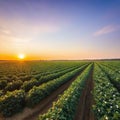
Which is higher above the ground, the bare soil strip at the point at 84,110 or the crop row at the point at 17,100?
the crop row at the point at 17,100

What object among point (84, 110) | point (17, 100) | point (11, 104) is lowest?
point (84, 110)

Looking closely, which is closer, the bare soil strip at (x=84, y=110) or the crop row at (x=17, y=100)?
the bare soil strip at (x=84, y=110)

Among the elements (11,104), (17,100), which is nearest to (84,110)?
(17,100)

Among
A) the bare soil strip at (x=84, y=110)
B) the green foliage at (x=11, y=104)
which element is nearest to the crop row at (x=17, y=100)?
the green foliage at (x=11, y=104)

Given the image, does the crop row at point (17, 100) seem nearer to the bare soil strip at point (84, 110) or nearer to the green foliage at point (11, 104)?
the green foliage at point (11, 104)

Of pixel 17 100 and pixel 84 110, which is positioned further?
pixel 17 100

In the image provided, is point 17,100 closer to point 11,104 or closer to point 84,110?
point 11,104

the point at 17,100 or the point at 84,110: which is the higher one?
the point at 17,100

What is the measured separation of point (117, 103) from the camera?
766 cm

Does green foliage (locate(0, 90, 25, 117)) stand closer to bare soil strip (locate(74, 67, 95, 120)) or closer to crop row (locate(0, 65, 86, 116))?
crop row (locate(0, 65, 86, 116))

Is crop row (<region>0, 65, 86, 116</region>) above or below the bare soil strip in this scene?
above

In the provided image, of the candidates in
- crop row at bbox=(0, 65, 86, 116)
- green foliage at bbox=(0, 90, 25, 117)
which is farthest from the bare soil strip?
green foliage at bbox=(0, 90, 25, 117)

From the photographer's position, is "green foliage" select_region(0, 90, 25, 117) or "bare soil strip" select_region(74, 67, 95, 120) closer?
"bare soil strip" select_region(74, 67, 95, 120)

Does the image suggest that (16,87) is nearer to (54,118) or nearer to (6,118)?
(6,118)
